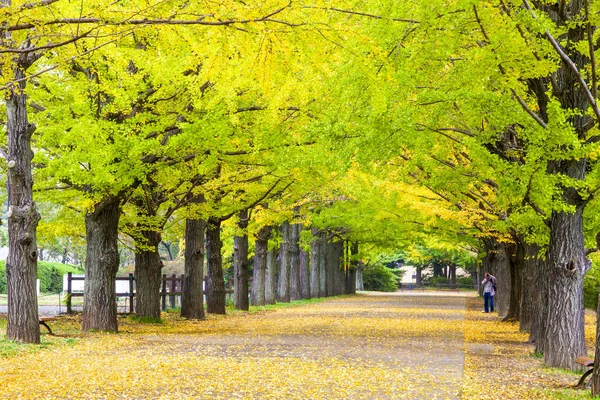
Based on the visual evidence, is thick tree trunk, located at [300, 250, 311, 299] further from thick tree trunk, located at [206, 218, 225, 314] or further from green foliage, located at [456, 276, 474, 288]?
green foliage, located at [456, 276, 474, 288]

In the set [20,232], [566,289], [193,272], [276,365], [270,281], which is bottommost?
[276,365]

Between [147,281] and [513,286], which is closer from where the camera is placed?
[147,281]

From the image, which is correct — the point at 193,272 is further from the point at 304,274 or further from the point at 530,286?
the point at 304,274

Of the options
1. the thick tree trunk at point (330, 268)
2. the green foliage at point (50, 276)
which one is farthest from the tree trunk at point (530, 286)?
the green foliage at point (50, 276)

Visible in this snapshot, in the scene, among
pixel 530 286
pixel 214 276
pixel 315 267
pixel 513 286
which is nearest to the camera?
pixel 530 286

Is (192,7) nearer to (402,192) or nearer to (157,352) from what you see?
(157,352)

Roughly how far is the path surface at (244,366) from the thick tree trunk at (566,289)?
175 centimetres

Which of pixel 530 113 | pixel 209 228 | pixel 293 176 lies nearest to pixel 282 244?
pixel 209 228

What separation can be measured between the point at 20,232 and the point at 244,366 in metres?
5.73

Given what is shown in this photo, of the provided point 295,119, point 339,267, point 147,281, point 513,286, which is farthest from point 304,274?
point 295,119

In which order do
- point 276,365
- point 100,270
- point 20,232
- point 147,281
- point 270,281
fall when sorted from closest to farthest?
point 276,365, point 20,232, point 100,270, point 147,281, point 270,281

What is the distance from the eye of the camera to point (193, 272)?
83.3 ft

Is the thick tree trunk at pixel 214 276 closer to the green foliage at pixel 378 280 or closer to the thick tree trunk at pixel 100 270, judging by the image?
the thick tree trunk at pixel 100 270

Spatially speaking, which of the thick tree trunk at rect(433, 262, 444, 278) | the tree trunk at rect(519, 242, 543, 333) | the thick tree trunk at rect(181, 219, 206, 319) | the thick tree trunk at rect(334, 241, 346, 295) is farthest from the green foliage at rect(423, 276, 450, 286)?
the tree trunk at rect(519, 242, 543, 333)
